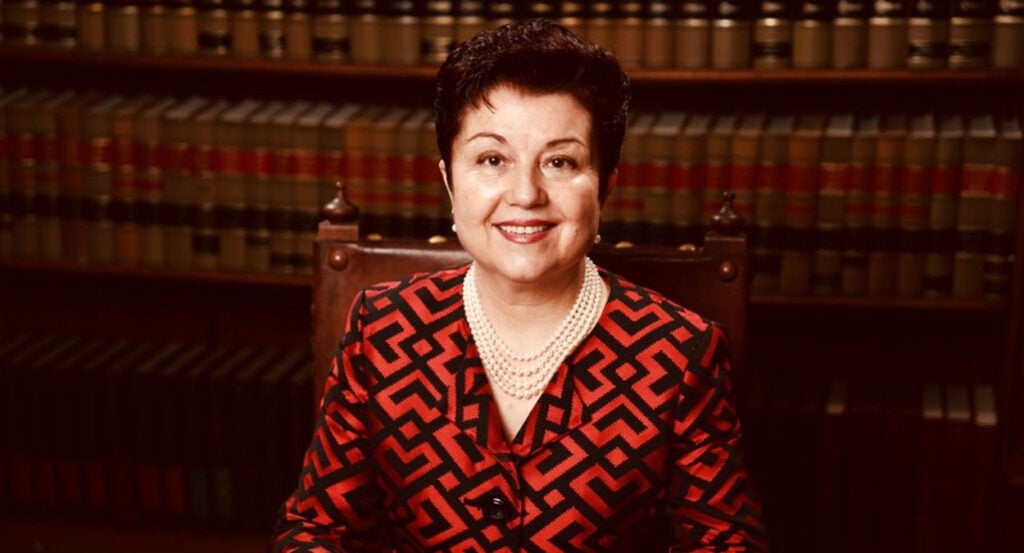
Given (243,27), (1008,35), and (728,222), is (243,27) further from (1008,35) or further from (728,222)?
(1008,35)

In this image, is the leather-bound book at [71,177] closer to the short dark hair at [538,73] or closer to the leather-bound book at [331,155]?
the leather-bound book at [331,155]

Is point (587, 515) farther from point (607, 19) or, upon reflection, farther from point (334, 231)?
point (607, 19)

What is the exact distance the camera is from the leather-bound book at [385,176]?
8.19 ft

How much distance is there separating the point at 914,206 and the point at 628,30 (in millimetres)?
612

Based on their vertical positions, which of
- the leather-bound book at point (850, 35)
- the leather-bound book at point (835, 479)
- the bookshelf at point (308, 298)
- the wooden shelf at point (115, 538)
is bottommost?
the wooden shelf at point (115, 538)

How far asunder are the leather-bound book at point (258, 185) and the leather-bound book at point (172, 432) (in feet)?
0.87

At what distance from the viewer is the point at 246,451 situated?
8.54 ft

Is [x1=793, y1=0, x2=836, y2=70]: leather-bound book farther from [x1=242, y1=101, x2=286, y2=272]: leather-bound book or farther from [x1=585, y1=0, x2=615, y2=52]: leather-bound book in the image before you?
[x1=242, y1=101, x2=286, y2=272]: leather-bound book

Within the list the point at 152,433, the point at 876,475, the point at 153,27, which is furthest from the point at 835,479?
the point at 153,27

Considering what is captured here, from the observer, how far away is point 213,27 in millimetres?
2537

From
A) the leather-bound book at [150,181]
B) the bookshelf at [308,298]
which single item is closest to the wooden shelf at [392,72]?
the bookshelf at [308,298]

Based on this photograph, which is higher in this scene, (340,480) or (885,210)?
(885,210)

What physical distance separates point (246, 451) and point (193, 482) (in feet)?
0.47

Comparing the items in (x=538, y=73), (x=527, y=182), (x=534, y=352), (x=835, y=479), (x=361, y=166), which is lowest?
(x=835, y=479)
